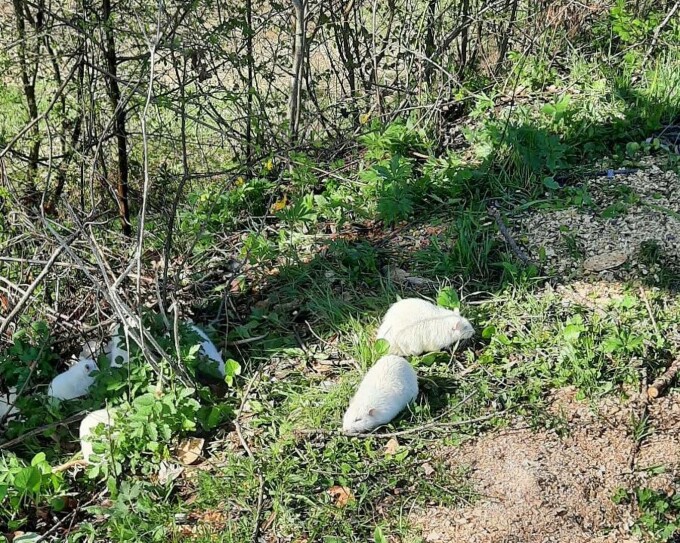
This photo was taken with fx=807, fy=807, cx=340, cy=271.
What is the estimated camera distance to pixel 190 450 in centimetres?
322

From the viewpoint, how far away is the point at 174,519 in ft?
9.51

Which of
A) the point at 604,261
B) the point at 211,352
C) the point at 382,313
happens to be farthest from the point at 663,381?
the point at 211,352

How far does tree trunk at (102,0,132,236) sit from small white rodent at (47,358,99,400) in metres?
1.39

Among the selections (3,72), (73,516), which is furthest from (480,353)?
(3,72)

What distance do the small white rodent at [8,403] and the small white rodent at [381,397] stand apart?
4.71ft

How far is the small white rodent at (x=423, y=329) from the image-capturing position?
3.43 meters

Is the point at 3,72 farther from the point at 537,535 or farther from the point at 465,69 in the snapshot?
the point at 537,535

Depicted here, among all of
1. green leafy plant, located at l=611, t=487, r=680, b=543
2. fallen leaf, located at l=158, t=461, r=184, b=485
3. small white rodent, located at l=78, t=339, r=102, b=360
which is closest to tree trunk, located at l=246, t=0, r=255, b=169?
small white rodent, located at l=78, t=339, r=102, b=360

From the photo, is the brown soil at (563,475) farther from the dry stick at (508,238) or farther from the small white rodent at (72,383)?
the small white rodent at (72,383)

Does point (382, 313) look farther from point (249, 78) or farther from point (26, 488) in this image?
point (249, 78)

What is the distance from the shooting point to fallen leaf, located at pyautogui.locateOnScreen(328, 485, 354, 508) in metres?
2.90

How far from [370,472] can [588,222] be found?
6.30 feet

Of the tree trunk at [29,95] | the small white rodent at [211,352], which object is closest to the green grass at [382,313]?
the small white rodent at [211,352]

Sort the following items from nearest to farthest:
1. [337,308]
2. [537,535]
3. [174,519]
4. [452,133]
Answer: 1. [537,535]
2. [174,519]
3. [337,308]
4. [452,133]
